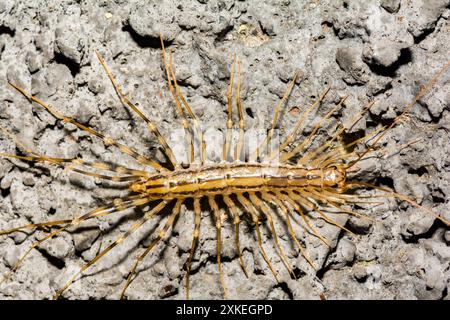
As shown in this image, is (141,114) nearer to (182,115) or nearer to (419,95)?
(182,115)

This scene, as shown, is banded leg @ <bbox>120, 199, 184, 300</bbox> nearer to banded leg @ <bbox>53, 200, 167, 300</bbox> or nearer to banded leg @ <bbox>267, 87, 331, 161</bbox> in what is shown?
banded leg @ <bbox>53, 200, 167, 300</bbox>

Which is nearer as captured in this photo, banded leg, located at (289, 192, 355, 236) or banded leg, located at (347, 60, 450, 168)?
banded leg, located at (347, 60, 450, 168)

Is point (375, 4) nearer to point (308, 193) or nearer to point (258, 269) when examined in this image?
point (308, 193)

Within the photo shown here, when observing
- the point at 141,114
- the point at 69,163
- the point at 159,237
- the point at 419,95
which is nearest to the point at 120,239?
the point at 159,237

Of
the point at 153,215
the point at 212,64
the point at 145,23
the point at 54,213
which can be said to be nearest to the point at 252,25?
the point at 212,64

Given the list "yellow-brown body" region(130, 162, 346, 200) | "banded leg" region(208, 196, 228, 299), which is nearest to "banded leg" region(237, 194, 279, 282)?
"yellow-brown body" region(130, 162, 346, 200)
